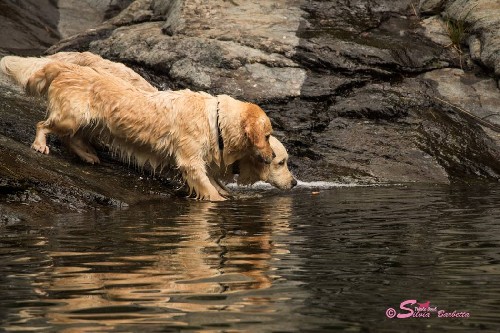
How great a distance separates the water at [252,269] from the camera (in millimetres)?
3713

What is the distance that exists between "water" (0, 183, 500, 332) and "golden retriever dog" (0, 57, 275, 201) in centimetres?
140

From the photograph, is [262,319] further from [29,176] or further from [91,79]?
[91,79]

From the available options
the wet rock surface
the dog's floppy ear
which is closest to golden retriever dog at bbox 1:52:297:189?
the dog's floppy ear

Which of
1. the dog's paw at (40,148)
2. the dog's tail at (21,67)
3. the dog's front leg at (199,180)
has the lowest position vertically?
the dog's front leg at (199,180)

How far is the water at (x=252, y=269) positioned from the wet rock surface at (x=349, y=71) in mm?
3531

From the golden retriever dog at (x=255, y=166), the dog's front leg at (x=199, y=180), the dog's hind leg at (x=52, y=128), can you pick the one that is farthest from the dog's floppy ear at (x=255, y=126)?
the dog's hind leg at (x=52, y=128)

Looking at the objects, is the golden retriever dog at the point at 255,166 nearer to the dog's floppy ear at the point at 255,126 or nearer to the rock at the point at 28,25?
the dog's floppy ear at the point at 255,126

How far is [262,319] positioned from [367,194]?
5990mm

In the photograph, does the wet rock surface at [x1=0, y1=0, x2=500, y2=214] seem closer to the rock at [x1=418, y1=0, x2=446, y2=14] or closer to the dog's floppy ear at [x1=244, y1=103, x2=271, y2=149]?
the rock at [x1=418, y1=0, x2=446, y2=14]

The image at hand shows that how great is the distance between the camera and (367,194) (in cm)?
955

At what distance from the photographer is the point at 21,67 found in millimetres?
9977

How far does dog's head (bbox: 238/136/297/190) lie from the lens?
9.79 metres

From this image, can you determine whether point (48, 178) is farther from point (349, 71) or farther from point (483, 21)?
point (483, 21)
